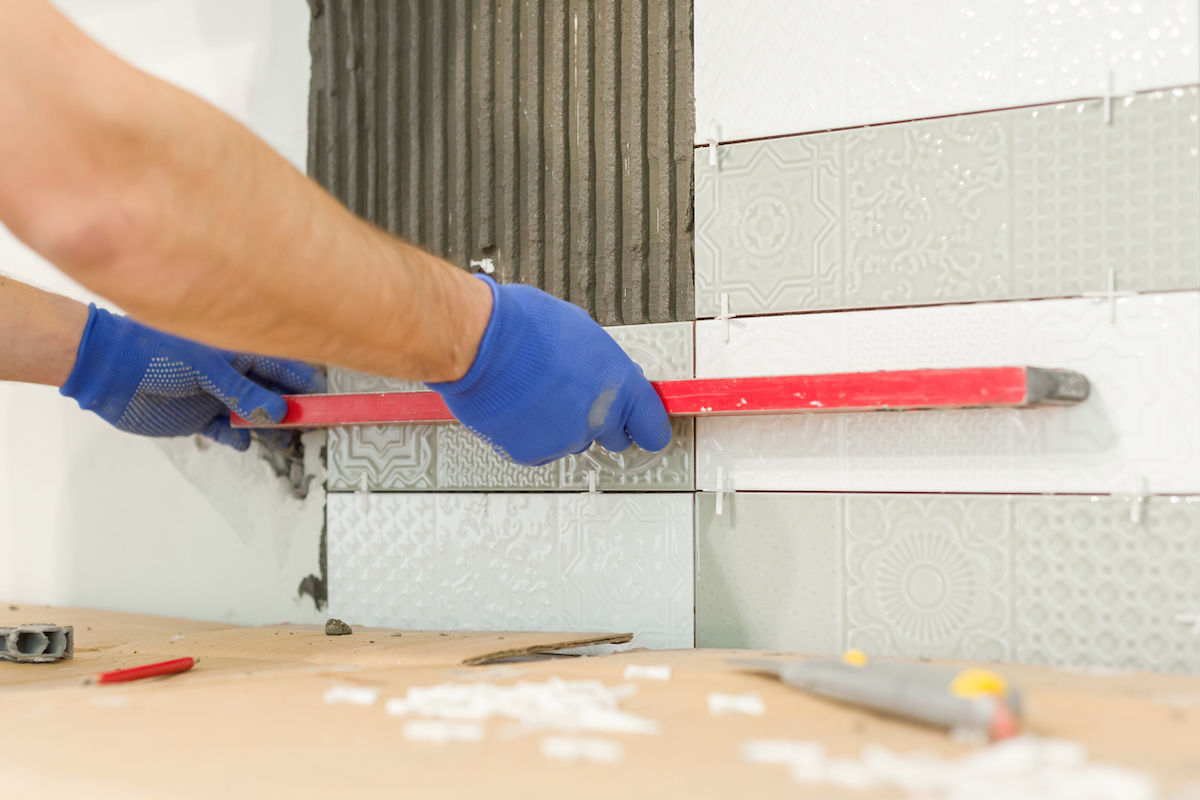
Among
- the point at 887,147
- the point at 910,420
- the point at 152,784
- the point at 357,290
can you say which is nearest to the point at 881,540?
the point at 910,420

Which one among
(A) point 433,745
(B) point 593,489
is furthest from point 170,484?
(A) point 433,745

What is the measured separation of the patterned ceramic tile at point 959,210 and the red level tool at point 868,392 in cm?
13

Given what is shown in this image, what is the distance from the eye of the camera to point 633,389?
1.07 m

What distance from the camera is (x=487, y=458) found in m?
1.30

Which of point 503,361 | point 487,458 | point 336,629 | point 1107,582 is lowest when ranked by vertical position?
point 336,629

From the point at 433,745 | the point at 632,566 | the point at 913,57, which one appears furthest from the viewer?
the point at 632,566

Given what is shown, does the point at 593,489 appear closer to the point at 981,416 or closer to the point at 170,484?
the point at 981,416

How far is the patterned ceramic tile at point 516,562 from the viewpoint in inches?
47.0

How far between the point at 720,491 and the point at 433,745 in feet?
2.05

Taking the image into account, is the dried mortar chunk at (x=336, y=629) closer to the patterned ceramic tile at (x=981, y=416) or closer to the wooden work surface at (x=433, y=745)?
the wooden work surface at (x=433, y=745)

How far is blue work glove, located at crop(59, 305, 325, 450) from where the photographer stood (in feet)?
4.23

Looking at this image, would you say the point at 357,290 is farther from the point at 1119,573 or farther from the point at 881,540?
the point at 1119,573

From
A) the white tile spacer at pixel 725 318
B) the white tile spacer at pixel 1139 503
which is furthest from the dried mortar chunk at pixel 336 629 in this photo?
the white tile spacer at pixel 1139 503

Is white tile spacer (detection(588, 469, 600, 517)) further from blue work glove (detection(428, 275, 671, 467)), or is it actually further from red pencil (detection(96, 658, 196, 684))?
red pencil (detection(96, 658, 196, 684))
